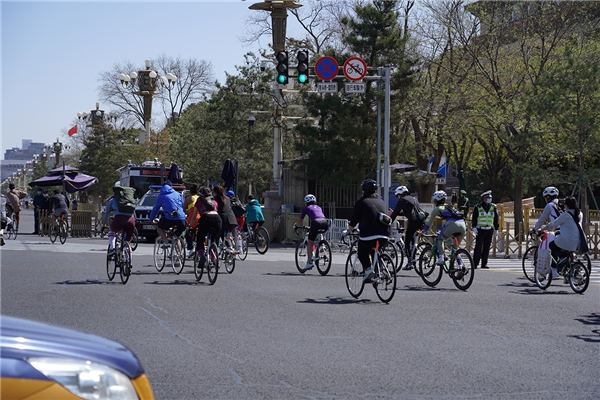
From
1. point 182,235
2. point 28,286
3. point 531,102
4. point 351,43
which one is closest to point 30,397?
point 28,286

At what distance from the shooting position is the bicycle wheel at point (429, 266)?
51.3 feet

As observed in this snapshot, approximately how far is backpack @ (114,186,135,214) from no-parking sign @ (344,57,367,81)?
470 inches

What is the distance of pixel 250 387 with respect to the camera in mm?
6910

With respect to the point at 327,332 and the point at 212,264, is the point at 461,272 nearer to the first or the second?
the point at 212,264

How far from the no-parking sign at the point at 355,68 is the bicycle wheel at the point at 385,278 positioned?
13.7 metres

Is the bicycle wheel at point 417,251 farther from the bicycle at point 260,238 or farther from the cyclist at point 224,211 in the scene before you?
the bicycle at point 260,238

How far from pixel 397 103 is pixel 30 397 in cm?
3046

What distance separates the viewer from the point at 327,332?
32.5 ft

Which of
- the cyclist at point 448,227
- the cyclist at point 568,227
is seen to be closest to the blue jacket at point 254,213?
the cyclist at point 448,227

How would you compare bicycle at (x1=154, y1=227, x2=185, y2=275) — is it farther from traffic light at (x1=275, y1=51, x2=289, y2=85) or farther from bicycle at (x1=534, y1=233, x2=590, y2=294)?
bicycle at (x1=534, y1=233, x2=590, y2=294)

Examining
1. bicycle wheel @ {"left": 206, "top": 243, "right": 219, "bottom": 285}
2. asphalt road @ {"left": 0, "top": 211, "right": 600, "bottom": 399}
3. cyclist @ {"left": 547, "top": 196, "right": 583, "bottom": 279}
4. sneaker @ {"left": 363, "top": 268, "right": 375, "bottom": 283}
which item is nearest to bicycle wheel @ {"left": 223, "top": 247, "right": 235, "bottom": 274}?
asphalt road @ {"left": 0, "top": 211, "right": 600, "bottom": 399}

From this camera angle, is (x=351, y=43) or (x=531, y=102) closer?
(x=531, y=102)

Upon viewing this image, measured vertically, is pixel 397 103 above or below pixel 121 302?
above

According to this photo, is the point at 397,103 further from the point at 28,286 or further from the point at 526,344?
the point at 526,344
